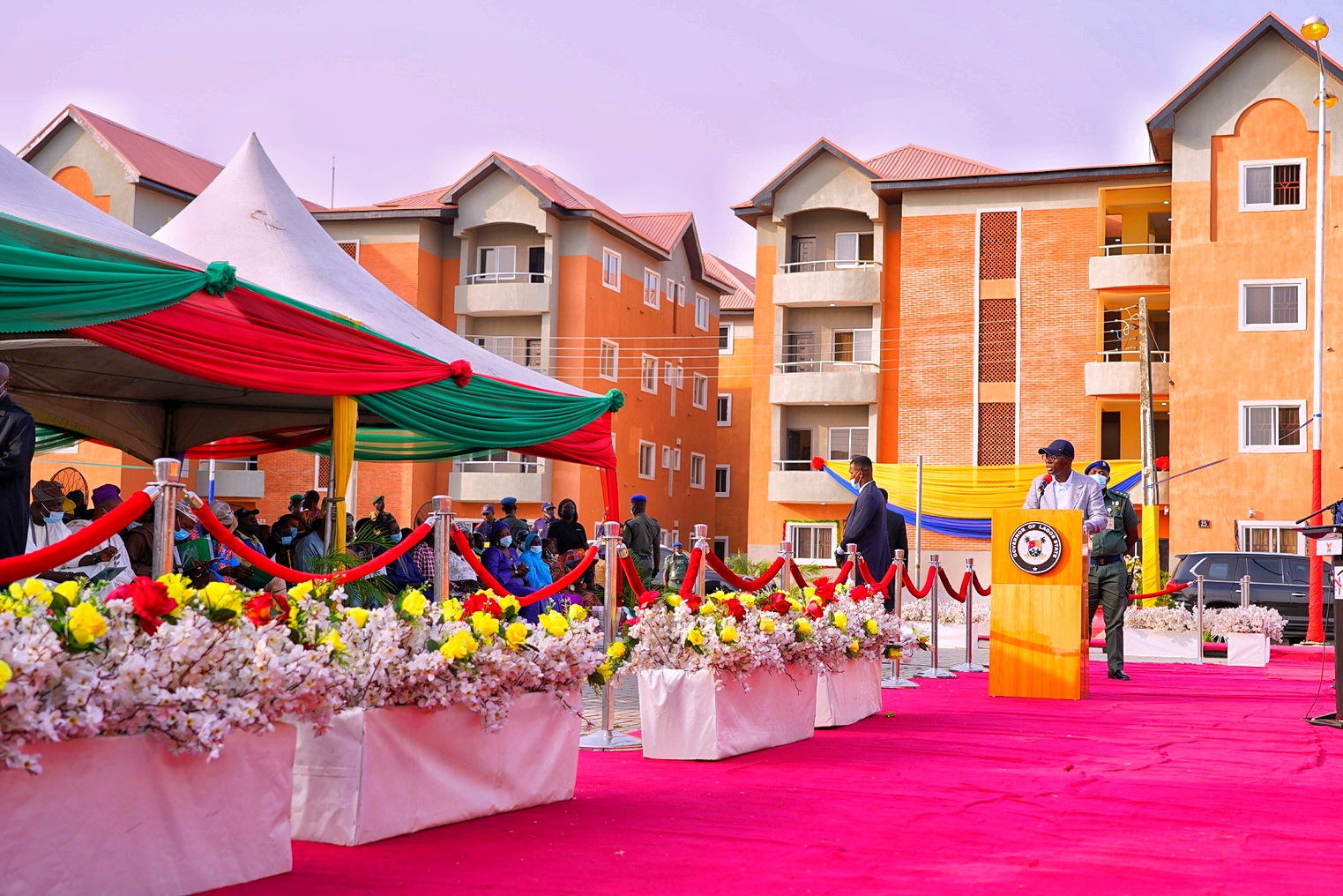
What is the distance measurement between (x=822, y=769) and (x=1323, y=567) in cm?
1843

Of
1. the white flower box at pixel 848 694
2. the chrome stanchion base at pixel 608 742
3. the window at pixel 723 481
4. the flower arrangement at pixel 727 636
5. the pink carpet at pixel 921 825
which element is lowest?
the chrome stanchion base at pixel 608 742

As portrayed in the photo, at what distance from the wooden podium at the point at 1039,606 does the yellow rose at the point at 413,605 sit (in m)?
6.21

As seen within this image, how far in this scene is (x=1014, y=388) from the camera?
3566 centimetres

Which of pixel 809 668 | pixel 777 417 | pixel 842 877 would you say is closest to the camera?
pixel 842 877

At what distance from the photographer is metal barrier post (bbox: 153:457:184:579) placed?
4.99m

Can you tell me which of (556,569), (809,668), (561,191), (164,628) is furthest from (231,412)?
(561,191)

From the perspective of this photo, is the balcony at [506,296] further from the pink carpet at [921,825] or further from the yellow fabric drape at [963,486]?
the pink carpet at [921,825]

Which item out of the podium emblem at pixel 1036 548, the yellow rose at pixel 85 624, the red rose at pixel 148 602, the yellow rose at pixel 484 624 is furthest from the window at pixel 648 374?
the yellow rose at pixel 85 624

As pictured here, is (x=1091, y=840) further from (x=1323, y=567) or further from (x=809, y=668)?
(x=1323, y=567)

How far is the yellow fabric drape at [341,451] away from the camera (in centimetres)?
1136

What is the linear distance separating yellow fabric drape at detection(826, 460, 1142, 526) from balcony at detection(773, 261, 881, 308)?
681cm

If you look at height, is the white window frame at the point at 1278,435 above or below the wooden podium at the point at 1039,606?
above

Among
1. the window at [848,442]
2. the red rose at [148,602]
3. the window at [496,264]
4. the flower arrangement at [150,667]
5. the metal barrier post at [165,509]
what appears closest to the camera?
the flower arrangement at [150,667]

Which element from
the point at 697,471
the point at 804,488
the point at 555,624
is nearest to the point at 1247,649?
the point at 555,624
